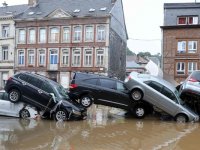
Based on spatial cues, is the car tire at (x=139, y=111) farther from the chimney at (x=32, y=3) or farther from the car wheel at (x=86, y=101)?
the chimney at (x=32, y=3)

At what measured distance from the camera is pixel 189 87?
1541 centimetres

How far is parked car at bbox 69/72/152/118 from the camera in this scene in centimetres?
1575

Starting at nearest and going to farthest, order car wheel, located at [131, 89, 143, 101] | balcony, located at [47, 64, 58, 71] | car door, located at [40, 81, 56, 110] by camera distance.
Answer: car door, located at [40, 81, 56, 110]
car wheel, located at [131, 89, 143, 101]
balcony, located at [47, 64, 58, 71]

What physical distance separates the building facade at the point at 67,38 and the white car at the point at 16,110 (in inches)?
1021

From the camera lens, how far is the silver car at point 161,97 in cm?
1539

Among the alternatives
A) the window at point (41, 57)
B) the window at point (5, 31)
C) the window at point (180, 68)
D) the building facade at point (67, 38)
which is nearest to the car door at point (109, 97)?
the window at point (180, 68)

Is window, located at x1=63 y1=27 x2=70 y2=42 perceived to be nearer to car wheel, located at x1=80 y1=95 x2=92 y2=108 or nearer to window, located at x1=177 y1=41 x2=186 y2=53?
window, located at x1=177 y1=41 x2=186 y2=53

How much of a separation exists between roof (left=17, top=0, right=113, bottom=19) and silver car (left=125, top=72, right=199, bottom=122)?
26.4 metres

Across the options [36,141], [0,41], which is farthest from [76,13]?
[36,141]

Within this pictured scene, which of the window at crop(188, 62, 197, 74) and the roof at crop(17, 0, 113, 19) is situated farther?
the roof at crop(17, 0, 113, 19)

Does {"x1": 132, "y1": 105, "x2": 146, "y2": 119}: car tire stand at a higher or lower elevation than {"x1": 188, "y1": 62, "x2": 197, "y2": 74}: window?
lower

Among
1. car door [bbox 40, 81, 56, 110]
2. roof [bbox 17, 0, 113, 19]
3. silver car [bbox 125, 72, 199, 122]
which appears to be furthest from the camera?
roof [bbox 17, 0, 113, 19]

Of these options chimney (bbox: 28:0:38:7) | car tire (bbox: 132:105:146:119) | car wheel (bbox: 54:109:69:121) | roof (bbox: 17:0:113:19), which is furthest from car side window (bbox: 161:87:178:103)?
chimney (bbox: 28:0:38:7)

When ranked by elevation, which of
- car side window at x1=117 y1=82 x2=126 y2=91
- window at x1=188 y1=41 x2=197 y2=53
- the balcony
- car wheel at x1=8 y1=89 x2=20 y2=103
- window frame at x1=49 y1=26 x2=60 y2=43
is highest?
window frame at x1=49 y1=26 x2=60 y2=43
